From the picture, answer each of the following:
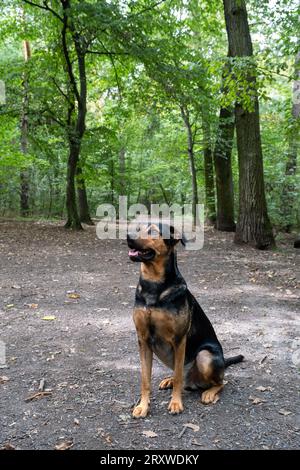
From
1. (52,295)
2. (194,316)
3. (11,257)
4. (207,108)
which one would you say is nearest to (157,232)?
(194,316)

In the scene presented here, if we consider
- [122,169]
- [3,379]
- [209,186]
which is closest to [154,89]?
[209,186]

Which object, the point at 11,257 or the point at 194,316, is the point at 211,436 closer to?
the point at 194,316

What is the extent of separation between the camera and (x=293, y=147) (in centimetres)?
1426

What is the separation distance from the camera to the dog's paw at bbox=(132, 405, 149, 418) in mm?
3203

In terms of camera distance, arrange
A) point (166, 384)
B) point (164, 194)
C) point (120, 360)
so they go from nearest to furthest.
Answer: point (166, 384)
point (120, 360)
point (164, 194)

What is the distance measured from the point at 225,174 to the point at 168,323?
40.9ft

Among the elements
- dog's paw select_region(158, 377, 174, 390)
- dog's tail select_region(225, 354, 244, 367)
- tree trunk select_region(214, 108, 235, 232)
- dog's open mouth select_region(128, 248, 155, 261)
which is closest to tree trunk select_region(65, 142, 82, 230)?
tree trunk select_region(214, 108, 235, 232)

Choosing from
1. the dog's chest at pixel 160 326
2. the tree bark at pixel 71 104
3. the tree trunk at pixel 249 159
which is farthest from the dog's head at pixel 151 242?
the tree bark at pixel 71 104

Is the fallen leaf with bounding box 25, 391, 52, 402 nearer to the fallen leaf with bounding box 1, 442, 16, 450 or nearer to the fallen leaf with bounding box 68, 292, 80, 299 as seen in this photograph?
the fallen leaf with bounding box 1, 442, 16, 450

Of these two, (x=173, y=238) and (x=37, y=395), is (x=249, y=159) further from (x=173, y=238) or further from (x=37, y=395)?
(x=37, y=395)

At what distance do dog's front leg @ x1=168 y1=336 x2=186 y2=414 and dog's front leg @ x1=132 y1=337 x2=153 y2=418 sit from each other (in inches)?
8.0

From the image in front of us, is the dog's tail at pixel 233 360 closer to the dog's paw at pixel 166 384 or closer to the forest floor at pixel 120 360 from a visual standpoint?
the forest floor at pixel 120 360

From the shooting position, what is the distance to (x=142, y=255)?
2912 mm

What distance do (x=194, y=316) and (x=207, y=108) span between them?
36.9 feet
